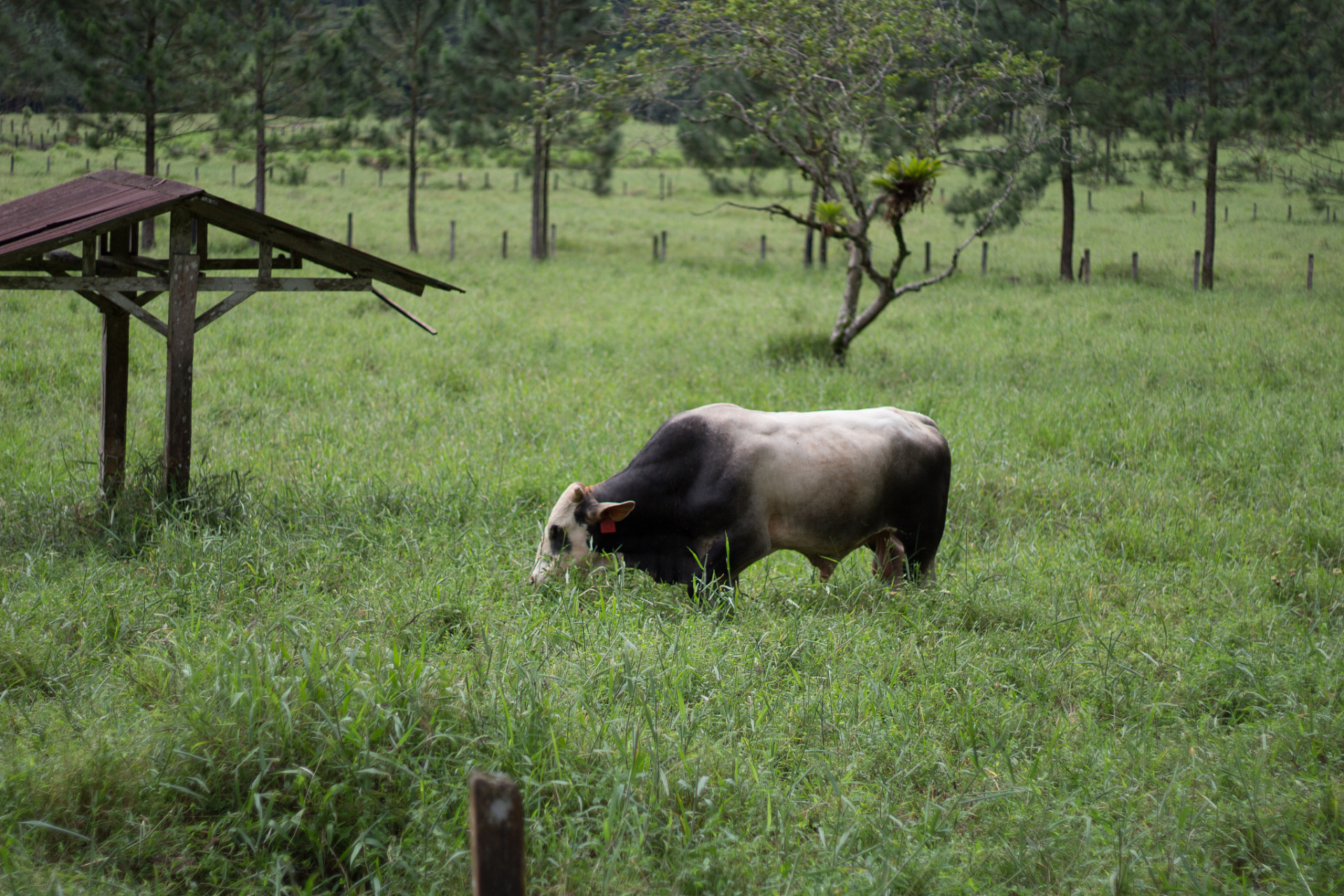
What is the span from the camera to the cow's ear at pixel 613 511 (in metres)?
5.14

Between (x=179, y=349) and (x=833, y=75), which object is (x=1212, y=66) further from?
(x=179, y=349)

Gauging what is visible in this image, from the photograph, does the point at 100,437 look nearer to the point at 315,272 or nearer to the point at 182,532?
the point at 182,532

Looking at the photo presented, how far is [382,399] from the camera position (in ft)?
33.5

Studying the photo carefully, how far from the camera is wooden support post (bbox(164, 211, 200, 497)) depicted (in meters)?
6.36

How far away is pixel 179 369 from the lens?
6418 mm

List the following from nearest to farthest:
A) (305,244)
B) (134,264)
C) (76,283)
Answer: (76,283), (305,244), (134,264)

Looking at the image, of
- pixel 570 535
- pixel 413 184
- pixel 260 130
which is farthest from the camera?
pixel 413 184

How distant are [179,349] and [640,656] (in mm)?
3996

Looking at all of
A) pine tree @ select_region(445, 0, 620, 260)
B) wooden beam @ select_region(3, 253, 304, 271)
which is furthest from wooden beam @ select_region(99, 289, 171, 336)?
pine tree @ select_region(445, 0, 620, 260)

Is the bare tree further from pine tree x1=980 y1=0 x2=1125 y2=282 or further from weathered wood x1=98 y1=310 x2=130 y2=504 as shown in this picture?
pine tree x1=980 y1=0 x2=1125 y2=282

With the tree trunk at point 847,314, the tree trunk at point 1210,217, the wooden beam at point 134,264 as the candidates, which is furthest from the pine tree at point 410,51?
the wooden beam at point 134,264

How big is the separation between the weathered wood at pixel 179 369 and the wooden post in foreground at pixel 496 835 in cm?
525

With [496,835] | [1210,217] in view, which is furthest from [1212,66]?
[496,835]

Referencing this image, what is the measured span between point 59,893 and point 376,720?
3.35 feet
